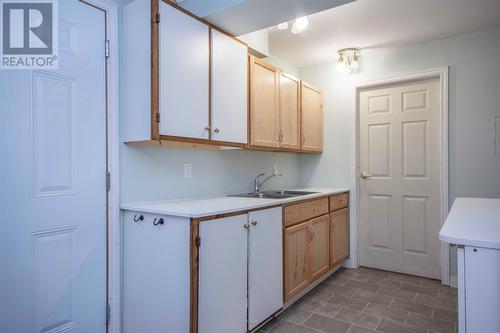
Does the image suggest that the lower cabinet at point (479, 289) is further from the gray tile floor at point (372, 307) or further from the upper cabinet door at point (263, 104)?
the upper cabinet door at point (263, 104)

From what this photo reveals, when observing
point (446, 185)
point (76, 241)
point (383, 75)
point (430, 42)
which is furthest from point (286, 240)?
point (430, 42)

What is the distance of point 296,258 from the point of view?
2545 millimetres

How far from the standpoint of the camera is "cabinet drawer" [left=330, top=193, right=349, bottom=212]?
10.6ft

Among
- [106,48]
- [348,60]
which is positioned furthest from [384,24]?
[106,48]

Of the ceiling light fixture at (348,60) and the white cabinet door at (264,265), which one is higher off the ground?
the ceiling light fixture at (348,60)

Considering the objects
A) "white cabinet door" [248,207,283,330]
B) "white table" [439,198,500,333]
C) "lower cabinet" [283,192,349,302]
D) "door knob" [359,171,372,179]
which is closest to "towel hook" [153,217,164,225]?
"white cabinet door" [248,207,283,330]

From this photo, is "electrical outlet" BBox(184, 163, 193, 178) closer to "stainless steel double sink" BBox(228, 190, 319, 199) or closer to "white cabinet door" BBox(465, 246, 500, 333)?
"stainless steel double sink" BBox(228, 190, 319, 199)

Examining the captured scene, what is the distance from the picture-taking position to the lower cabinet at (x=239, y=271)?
67.6 inches

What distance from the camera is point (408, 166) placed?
3422mm

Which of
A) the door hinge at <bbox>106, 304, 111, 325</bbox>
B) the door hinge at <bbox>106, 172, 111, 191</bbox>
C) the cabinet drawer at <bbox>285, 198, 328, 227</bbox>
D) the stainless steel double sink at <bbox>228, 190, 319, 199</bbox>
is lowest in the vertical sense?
the door hinge at <bbox>106, 304, 111, 325</bbox>

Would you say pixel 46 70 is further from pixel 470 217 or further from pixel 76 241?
pixel 470 217

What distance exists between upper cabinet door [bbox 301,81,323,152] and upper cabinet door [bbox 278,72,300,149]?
0.12 m

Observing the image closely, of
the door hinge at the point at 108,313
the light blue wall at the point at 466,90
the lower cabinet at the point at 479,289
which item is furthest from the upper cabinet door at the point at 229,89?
the light blue wall at the point at 466,90

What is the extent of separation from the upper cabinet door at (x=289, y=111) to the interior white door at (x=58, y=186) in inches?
65.2
